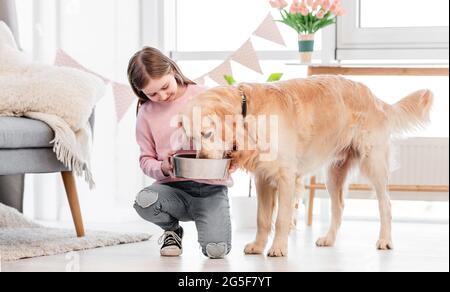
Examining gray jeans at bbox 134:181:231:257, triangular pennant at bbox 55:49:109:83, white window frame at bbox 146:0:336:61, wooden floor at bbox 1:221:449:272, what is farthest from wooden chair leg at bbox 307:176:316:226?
gray jeans at bbox 134:181:231:257

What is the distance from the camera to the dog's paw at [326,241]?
10.4ft

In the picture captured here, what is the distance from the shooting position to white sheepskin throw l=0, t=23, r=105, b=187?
3.06 metres

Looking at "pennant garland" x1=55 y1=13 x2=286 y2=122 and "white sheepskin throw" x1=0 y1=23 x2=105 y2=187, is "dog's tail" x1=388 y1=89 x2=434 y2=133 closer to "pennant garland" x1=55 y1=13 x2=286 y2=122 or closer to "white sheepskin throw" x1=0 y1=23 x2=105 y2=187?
"pennant garland" x1=55 y1=13 x2=286 y2=122

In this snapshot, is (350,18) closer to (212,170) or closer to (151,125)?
(151,125)

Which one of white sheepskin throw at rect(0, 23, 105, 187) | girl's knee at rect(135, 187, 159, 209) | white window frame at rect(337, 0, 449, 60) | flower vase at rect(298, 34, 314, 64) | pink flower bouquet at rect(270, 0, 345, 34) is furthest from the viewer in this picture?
white window frame at rect(337, 0, 449, 60)

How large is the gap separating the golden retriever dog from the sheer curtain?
1598 mm

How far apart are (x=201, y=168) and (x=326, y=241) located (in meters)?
0.93

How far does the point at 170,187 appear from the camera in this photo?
111 inches

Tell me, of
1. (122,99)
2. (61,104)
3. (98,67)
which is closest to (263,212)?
(61,104)

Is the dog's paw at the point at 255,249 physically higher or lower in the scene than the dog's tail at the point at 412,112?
lower

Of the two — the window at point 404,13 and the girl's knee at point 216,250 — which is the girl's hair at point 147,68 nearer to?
the girl's knee at point 216,250

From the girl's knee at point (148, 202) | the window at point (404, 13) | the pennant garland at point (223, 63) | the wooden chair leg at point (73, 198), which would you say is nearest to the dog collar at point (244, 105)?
the girl's knee at point (148, 202)

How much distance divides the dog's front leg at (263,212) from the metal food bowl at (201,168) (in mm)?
380

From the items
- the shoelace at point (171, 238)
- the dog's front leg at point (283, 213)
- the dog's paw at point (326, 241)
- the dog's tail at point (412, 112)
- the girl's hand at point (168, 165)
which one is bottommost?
the dog's paw at point (326, 241)
